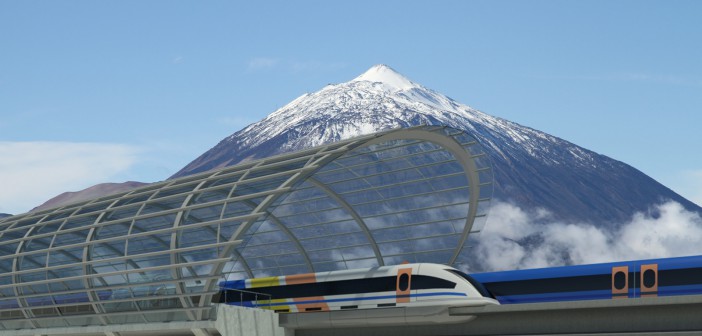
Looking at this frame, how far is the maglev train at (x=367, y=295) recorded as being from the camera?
A: 35.1 m

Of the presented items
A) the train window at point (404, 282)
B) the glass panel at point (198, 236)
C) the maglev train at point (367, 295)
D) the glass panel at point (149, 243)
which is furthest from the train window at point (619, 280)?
the glass panel at point (149, 243)

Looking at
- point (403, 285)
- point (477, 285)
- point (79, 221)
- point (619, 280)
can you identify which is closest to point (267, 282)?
point (403, 285)

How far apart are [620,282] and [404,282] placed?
734 centimetres

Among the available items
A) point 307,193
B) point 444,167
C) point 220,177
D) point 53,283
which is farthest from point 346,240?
point 53,283

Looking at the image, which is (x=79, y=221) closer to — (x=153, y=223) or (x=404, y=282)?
(x=153, y=223)

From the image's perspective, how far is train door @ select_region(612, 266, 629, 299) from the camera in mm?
34438

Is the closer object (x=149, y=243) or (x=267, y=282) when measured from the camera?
(x=149, y=243)

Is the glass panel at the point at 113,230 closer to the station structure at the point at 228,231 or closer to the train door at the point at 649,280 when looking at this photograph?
the station structure at the point at 228,231

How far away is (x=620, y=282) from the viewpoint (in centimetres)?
3459

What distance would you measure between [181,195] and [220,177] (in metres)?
1.77

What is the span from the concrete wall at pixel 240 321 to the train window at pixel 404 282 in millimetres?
4754

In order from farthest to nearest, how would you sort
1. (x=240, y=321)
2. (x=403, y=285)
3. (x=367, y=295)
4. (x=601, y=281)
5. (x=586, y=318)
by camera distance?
(x=367, y=295), (x=403, y=285), (x=240, y=321), (x=601, y=281), (x=586, y=318)

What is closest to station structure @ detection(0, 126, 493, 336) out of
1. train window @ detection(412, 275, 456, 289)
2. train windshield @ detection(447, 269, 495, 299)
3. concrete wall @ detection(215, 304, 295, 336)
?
concrete wall @ detection(215, 304, 295, 336)

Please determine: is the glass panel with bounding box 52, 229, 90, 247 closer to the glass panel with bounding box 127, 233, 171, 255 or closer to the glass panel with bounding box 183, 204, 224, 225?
the glass panel with bounding box 127, 233, 171, 255
